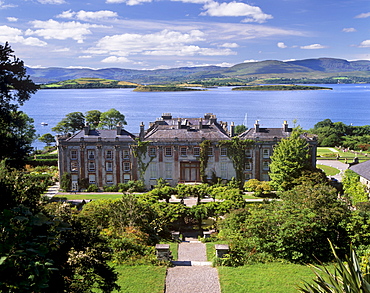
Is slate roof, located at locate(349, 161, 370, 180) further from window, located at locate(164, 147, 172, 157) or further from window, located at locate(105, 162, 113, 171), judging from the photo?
window, located at locate(105, 162, 113, 171)

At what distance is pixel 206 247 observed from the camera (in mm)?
23656

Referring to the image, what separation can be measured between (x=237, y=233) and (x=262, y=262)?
13.5 ft

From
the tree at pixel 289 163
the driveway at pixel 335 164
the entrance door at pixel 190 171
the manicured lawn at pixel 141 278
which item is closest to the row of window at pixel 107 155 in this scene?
the entrance door at pixel 190 171

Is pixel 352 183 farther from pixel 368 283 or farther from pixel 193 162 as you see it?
pixel 368 283

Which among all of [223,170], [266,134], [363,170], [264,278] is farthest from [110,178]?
[264,278]

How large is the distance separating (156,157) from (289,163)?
1538 cm

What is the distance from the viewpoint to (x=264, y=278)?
1722cm

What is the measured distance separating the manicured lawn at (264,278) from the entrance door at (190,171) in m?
25.3

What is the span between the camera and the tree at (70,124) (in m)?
82.2

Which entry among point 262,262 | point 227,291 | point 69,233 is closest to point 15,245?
point 69,233

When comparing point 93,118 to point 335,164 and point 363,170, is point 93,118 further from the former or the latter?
point 363,170

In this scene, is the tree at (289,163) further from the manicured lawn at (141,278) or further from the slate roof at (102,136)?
the manicured lawn at (141,278)

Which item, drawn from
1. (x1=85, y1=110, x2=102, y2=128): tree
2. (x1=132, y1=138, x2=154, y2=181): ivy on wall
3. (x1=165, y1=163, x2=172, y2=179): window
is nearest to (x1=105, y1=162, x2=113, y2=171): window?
(x1=132, y1=138, x2=154, y2=181): ivy on wall

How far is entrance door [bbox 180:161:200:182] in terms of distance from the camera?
44.2 meters
